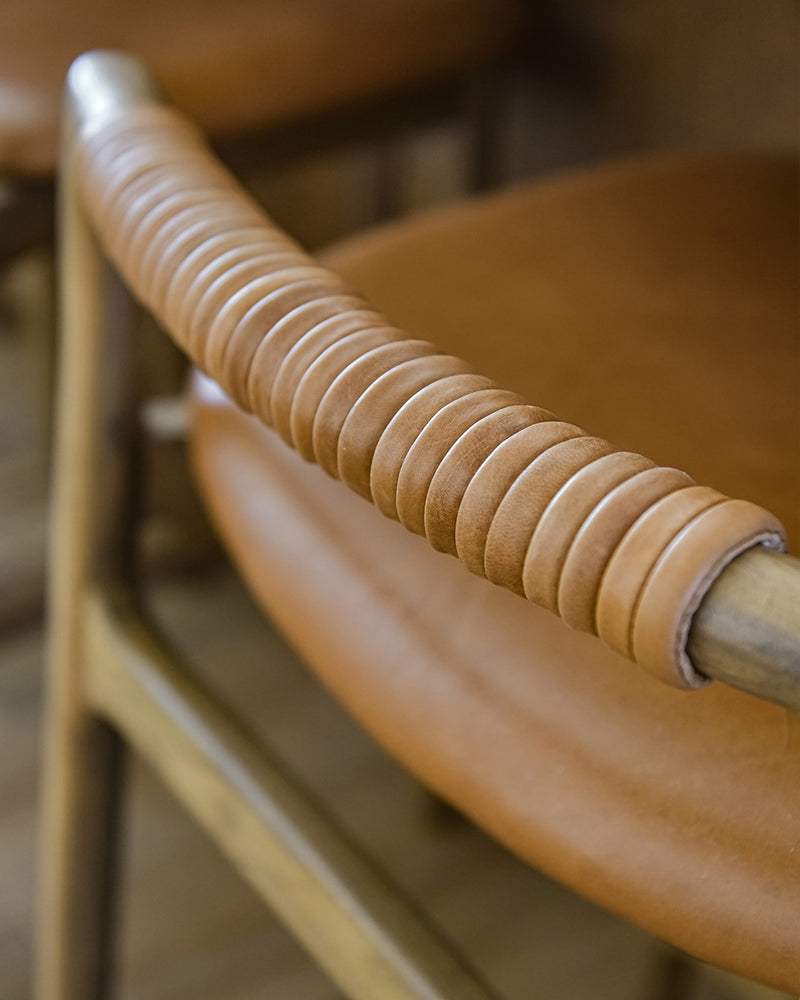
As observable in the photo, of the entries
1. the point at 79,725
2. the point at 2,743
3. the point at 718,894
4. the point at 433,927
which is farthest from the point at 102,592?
the point at 2,743

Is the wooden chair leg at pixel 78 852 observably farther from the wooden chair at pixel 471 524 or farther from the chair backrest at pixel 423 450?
the chair backrest at pixel 423 450

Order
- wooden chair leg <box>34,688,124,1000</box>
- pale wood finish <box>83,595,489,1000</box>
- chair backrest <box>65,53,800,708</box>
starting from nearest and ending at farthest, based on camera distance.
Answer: chair backrest <box>65,53,800,708</box> < pale wood finish <box>83,595,489,1000</box> < wooden chair leg <box>34,688,124,1000</box>

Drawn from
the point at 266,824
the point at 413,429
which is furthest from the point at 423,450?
the point at 266,824

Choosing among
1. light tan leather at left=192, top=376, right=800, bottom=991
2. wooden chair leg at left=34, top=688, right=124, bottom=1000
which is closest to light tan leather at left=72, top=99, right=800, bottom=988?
light tan leather at left=192, top=376, right=800, bottom=991

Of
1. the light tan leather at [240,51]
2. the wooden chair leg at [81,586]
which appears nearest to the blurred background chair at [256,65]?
the light tan leather at [240,51]

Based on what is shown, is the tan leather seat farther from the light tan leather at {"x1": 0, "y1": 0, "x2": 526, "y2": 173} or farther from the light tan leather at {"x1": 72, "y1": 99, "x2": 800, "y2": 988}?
the light tan leather at {"x1": 0, "y1": 0, "x2": 526, "y2": 173}

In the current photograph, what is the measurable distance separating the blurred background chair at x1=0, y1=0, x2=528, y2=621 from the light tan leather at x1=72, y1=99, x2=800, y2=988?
18 cm

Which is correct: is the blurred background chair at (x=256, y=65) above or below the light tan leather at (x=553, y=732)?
above

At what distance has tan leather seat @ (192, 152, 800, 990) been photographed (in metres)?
0.29

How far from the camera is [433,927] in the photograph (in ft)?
1.34

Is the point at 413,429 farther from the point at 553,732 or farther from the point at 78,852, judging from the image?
the point at 78,852

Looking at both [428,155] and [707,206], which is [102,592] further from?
[428,155]

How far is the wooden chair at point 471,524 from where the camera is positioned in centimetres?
22

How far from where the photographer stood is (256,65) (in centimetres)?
62
